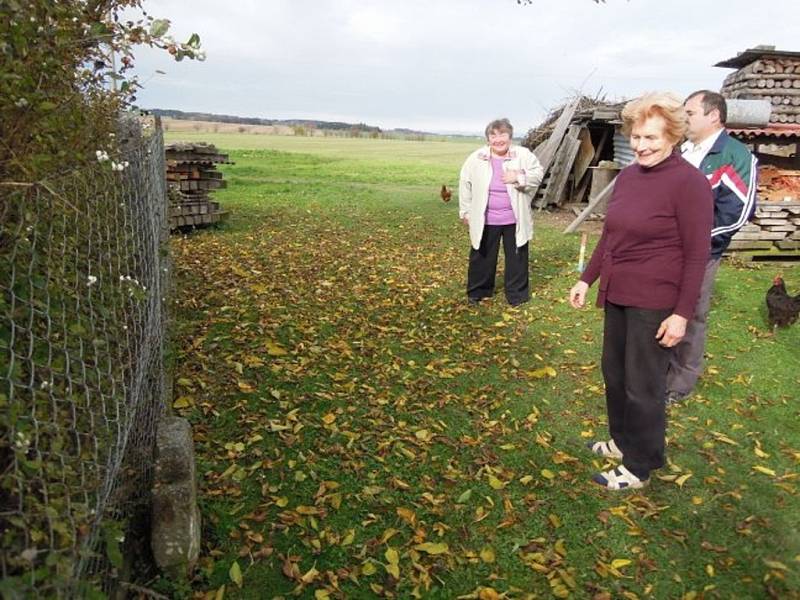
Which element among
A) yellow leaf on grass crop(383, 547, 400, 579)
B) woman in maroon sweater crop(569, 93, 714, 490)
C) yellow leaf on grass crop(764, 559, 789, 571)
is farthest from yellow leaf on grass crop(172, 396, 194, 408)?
yellow leaf on grass crop(764, 559, 789, 571)

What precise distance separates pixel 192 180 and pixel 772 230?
10.5m

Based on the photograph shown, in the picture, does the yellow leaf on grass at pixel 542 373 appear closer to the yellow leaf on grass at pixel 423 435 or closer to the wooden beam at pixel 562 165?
the yellow leaf on grass at pixel 423 435

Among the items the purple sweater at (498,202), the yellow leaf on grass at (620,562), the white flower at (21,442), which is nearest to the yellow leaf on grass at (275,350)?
the purple sweater at (498,202)

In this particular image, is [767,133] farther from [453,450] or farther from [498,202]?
[453,450]

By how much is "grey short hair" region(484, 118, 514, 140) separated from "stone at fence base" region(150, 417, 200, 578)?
521cm

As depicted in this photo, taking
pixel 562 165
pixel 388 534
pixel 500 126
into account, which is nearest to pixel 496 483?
pixel 388 534

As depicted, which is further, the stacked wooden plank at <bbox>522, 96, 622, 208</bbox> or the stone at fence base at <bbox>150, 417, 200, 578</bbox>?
the stacked wooden plank at <bbox>522, 96, 622, 208</bbox>

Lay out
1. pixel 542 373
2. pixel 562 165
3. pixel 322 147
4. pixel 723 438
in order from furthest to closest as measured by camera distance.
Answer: pixel 322 147
pixel 562 165
pixel 542 373
pixel 723 438

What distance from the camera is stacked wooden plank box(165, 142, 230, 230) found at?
36.6ft

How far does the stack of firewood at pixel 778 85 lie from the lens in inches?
571

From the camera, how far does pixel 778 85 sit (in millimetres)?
14664

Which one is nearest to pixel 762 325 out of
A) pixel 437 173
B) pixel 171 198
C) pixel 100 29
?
pixel 100 29

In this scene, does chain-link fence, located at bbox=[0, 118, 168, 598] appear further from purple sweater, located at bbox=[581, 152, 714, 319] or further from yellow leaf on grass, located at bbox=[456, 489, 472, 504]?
purple sweater, located at bbox=[581, 152, 714, 319]

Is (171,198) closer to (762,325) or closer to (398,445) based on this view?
(398,445)
